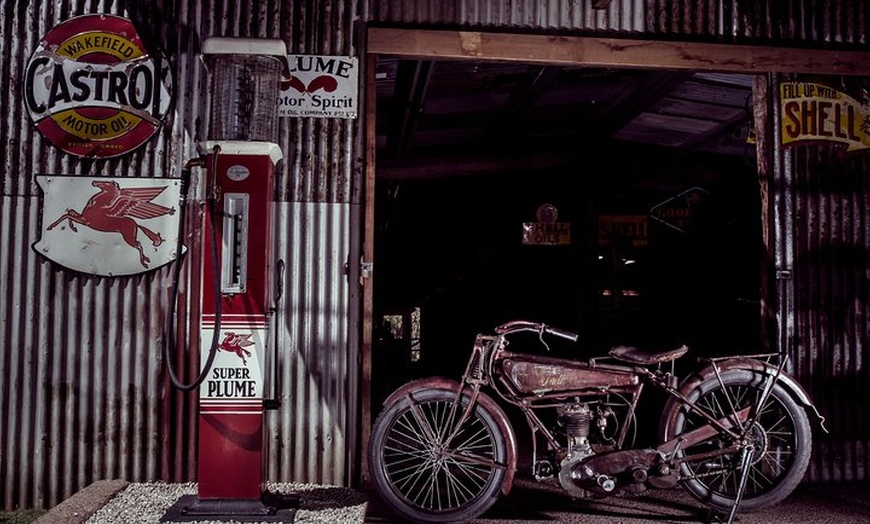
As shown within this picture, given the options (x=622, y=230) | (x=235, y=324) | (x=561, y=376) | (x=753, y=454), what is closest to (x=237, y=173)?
(x=235, y=324)

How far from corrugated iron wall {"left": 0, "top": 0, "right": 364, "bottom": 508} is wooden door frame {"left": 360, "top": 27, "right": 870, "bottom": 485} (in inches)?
5.4

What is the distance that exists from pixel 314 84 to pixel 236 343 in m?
2.23

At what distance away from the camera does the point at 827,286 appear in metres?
6.32

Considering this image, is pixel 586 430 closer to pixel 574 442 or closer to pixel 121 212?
pixel 574 442

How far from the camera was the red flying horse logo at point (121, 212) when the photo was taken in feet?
18.8

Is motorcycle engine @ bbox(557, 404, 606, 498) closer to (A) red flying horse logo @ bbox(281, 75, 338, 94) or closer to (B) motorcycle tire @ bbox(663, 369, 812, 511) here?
(B) motorcycle tire @ bbox(663, 369, 812, 511)

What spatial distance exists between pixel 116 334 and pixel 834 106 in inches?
243

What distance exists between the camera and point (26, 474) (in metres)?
5.63

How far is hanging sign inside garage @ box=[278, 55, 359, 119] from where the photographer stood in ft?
19.3

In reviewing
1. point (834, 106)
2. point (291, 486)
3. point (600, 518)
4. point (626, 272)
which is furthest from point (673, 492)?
point (626, 272)

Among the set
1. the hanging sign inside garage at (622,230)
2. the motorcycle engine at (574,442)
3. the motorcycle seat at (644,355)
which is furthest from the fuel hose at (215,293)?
the hanging sign inside garage at (622,230)

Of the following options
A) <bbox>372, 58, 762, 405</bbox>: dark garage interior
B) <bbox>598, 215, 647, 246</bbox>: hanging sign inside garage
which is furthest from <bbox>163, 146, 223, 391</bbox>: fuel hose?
<bbox>598, 215, 647, 246</bbox>: hanging sign inside garage

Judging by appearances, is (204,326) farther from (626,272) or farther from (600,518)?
(626,272)

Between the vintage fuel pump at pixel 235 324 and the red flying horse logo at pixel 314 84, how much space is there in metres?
0.98
